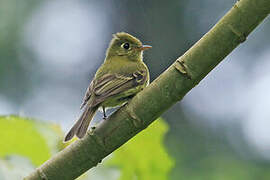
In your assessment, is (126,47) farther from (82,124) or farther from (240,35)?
(240,35)

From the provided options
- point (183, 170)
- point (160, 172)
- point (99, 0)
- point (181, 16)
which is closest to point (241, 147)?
point (183, 170)

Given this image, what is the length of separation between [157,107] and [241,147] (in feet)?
28.1

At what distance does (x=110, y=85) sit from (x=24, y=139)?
1.26m

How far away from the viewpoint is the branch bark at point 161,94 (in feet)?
7.04

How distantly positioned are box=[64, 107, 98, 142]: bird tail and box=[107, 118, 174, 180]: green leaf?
0.75 feet

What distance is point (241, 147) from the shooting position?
10.6 metres

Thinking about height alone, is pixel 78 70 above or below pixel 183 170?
above

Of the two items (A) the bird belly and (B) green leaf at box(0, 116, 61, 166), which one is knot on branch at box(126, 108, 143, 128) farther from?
(A) the bird belly

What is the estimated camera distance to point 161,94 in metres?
2.31

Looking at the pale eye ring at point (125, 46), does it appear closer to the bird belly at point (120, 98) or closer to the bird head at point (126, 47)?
the bird head at point (126, 47)

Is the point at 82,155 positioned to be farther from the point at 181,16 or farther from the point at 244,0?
the point at 181,16

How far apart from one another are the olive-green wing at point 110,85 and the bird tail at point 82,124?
53 millimetres

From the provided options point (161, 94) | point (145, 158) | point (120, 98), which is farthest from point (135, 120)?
point (120, 98)

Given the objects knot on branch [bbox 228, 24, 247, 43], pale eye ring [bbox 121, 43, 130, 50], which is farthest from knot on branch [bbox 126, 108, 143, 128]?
pale eye ring [bbox 121, 43, 130, 50]
